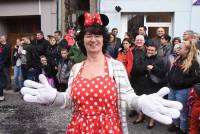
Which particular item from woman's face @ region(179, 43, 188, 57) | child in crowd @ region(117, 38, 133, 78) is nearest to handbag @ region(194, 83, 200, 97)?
woman's face @ region(179, 43, 188, 57)

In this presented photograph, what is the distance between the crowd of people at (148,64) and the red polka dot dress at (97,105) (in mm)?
1966

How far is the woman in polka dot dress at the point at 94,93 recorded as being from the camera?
2.82 m

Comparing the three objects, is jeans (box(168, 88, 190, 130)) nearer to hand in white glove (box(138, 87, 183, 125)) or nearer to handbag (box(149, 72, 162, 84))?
handbag (box(149, 72, 162, 84))

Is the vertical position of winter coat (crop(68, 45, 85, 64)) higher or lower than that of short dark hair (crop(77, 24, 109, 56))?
lower

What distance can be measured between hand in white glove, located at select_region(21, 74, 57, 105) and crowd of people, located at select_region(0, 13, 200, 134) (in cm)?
209

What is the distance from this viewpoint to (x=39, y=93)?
278cm

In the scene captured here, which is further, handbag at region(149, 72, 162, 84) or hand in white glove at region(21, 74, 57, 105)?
handbag at region(149, 72, 162, 84)

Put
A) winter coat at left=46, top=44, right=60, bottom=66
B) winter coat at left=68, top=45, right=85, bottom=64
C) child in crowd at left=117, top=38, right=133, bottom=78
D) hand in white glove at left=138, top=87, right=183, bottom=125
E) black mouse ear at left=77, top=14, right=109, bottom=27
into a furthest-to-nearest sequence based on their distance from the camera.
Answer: winter coat at left=46, top=44, right=60, bottom=66, winter coat at left=68, top=45, right=85, bottom=64, child in crowd at left=117, top=38, right=133, bottom=78, black mouse ear at left=77, top=14, right=109, bottom=27, hand in white glove at left=138, top=87, right=183, bottom=125

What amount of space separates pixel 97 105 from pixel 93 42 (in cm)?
50

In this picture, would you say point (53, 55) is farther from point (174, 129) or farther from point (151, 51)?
point (174, 129)

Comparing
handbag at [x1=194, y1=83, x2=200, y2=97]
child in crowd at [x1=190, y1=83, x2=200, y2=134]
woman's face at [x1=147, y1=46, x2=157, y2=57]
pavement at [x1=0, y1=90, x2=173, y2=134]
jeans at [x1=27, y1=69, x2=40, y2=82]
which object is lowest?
pavement at [x1=0, y1=90, x2=173, y2=134]

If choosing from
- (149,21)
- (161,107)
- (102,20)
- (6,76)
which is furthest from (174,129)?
(149,21)

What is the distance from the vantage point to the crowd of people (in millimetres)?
5895

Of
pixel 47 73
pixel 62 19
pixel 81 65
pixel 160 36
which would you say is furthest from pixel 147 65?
pixel 62 19
